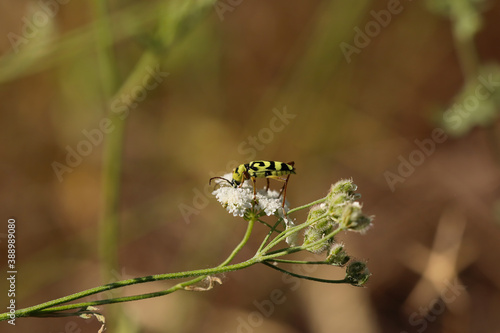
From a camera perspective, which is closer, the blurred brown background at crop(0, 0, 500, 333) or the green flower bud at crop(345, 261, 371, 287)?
the green flower bud at crop(345, 261, 371, 287)

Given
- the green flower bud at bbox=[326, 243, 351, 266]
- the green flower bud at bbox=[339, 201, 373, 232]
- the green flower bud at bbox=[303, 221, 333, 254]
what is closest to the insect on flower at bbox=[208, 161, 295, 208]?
the green flower bud at bbox=[303, 221, 333, 254]

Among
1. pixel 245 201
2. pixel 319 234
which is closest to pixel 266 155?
pixel 245 201

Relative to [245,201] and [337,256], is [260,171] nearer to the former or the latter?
[245,201]

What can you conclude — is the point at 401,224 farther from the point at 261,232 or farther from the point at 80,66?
the point at 80,66

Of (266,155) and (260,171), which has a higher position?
(266,155)

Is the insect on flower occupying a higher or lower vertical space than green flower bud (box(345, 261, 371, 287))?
higher

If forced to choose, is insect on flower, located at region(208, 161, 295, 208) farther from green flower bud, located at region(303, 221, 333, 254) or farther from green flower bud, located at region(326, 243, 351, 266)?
green flower bud, located at region(326, 243, 351, 266)
